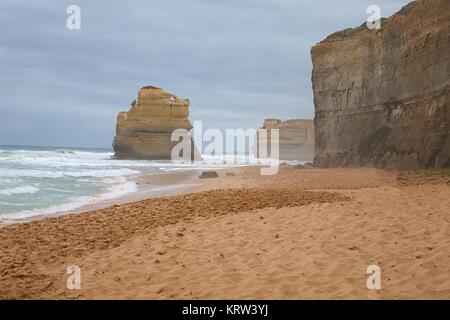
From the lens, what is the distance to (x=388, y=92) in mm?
26094

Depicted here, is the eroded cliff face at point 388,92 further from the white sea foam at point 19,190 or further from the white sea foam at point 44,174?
the white sea foam at point 19,190

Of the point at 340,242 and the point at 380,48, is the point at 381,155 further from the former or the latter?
the point at 340,242

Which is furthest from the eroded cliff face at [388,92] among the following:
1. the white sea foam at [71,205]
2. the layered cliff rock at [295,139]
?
the layered cliff rock at [295,139]

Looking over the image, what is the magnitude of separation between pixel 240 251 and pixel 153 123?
5826 centimetres

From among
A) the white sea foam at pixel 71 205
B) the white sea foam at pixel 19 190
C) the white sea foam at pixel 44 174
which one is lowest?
the white sea foam at pixel 71 205

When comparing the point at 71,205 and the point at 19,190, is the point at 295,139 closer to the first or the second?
the point at 19,190

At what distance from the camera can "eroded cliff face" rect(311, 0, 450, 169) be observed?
19469 millimetres

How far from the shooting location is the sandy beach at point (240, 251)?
516 cm

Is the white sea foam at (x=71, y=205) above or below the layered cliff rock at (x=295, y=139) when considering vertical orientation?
below

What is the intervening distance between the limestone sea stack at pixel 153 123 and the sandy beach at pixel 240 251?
53.7 metres

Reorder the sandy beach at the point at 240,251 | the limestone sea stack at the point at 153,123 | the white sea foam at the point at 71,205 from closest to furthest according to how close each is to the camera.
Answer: the sandy beach at the point at 240,251 → the white sea foam at the point at 71,205 → the limestone sea stack at the point at 153,123

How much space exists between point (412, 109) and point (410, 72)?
2.09 metres

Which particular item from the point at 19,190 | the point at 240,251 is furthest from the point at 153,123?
the point at 240,251
